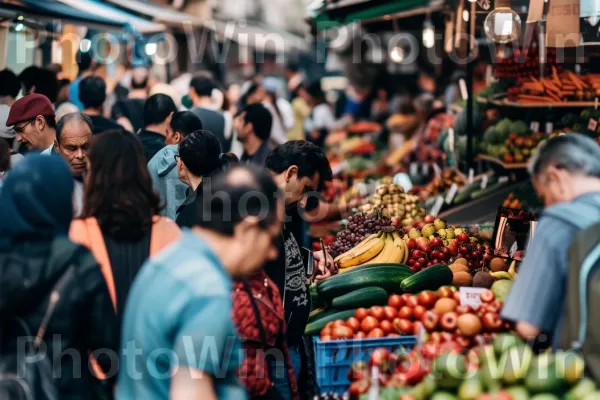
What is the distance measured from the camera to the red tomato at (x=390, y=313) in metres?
5.14

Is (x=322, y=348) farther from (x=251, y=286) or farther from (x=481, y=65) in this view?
(x=481, y=65)

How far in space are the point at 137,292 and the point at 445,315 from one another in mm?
2035

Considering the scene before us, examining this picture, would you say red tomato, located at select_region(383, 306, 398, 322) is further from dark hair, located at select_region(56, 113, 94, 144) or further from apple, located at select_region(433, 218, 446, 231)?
dark hair, located at select_region(56, 113, 94, 144)

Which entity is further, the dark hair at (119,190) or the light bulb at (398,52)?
the light bulb at (398,52)

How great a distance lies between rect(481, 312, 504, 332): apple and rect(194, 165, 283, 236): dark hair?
168cm

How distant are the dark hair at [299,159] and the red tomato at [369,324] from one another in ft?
2.76

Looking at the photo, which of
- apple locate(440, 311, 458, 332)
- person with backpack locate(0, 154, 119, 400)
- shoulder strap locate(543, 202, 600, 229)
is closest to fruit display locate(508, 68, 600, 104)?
apple locate(440, 311, 458, 332)

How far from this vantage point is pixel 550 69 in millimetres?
9328

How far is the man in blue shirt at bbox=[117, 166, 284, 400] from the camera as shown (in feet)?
9.99

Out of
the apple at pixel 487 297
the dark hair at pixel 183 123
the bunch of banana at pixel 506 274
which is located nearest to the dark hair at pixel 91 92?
the dark hair at pixel 183 123

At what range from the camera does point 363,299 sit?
5504 mm

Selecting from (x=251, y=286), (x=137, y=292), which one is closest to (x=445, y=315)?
(x=251, y=286)

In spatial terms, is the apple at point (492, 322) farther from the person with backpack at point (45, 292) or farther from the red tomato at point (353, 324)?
the person with backpack at point (45, 292)

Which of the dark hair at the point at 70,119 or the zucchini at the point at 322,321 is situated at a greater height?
the dark hair at the point at 70,119
